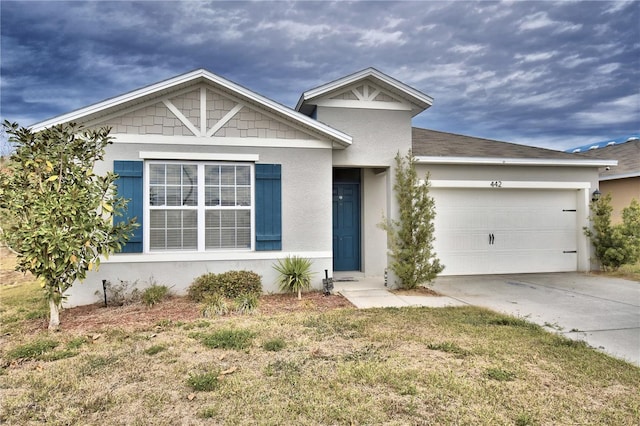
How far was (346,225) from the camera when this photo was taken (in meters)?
10.3

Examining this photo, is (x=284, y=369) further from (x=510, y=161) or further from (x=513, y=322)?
(x=510, y=161)

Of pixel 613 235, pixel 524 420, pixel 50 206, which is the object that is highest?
pixel 50 206

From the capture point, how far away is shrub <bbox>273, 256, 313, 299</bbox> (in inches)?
303

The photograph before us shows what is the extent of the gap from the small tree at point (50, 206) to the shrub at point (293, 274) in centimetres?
338

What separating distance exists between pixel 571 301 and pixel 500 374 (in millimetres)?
4360

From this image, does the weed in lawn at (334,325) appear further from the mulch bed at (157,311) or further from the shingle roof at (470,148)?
the shingle roof at (470,148)

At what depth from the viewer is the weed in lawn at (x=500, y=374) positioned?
12.6 ft

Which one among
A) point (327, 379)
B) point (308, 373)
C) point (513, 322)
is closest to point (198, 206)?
point (308, 373)

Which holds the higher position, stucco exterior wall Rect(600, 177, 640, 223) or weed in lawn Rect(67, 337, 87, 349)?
stucco exterior wall Rect(600, 177, 640, 223)

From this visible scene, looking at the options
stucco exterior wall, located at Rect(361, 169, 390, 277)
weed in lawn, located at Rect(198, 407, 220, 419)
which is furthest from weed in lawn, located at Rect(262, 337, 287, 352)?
stucco exterior wall, located at Rect(361, 169, 390, 277)

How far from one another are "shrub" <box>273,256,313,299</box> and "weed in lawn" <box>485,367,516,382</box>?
4.21m

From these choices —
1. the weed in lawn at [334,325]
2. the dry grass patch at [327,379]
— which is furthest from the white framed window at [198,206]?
the weed in lawn at [334,325]

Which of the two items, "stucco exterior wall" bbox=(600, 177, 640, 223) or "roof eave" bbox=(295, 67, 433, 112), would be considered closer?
"roof eave" bbox=(295, 67, 433, 112)

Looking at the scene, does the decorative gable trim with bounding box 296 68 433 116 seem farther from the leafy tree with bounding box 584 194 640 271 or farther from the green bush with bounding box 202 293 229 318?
the leafy tree with bounding box 584 194 640 271
